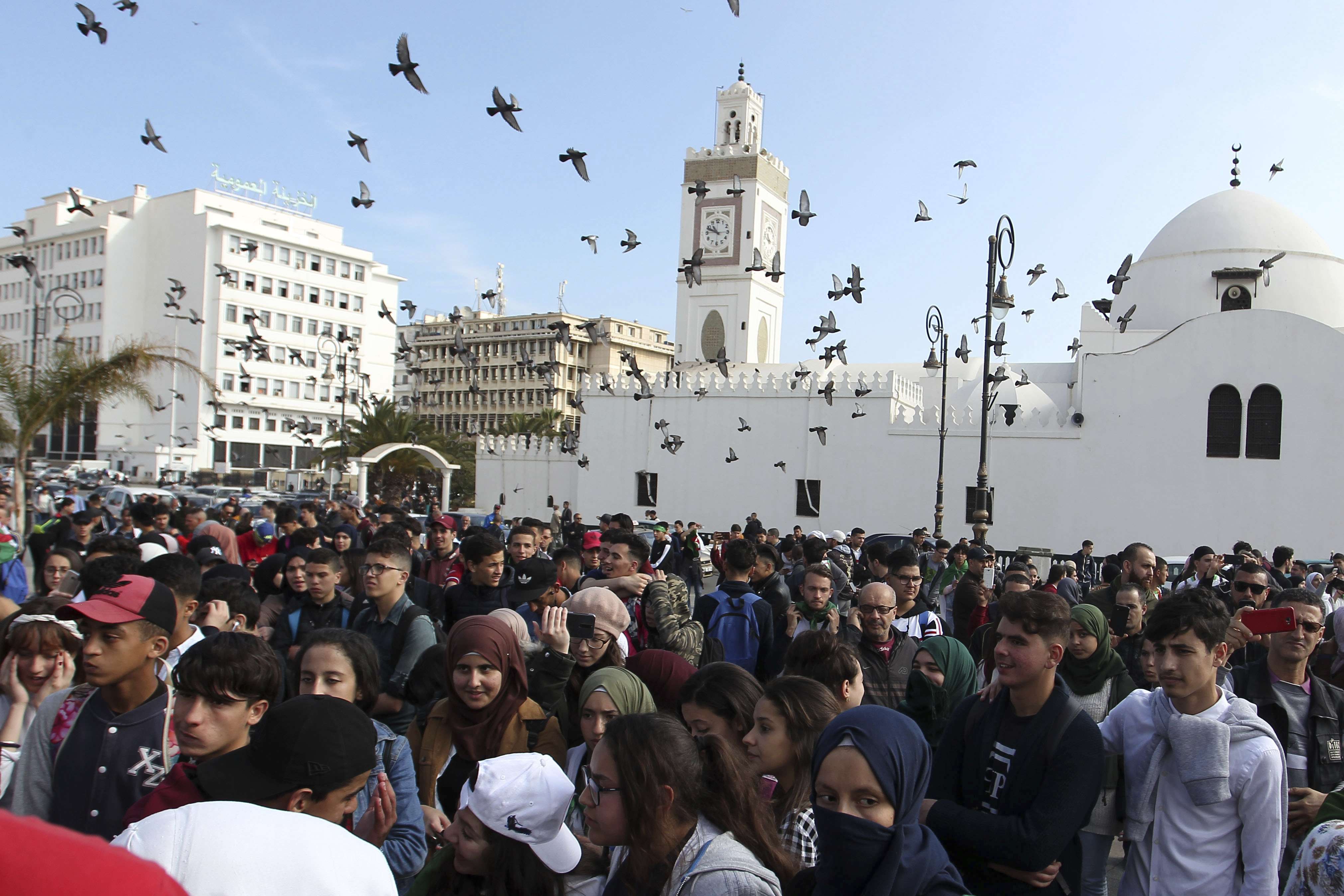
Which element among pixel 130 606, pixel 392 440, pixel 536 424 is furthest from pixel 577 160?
pixel 536 424

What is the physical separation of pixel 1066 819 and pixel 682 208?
4165 centimetres

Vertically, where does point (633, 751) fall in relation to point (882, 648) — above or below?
above

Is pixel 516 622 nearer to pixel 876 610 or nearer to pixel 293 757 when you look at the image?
pixel 876 610

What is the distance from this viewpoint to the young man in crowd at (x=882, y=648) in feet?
15.4

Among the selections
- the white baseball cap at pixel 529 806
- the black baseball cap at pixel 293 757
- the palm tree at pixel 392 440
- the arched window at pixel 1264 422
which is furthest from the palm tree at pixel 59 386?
the arched window at pixel 1264 422

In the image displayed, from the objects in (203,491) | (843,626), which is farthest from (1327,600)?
(203,491)

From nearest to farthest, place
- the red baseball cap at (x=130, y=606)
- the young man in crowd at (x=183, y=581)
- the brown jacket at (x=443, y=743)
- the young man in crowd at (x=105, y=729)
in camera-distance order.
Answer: the young man in crowd at (x=105, y=729), the red baseball cap at (x=130, y=606), the brown jacket at (x=443, y=743), the young man in crowd at (x=183, y=581)

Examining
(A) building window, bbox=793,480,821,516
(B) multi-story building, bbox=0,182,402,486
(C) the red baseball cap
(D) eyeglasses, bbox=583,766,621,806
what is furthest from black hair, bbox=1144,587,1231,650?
(B) multi-story building, bbox=0,182,402,486

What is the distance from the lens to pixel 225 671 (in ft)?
9.13

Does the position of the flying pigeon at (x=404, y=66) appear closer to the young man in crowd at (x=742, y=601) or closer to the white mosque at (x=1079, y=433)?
the young man in crowd at (x=742, y=601)

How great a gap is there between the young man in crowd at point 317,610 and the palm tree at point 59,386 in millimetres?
11448

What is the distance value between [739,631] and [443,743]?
2.81 metres

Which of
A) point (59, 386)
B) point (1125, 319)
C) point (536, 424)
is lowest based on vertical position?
point (59, 386)

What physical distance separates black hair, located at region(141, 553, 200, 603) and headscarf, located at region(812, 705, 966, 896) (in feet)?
10.8
